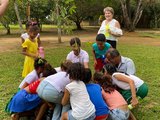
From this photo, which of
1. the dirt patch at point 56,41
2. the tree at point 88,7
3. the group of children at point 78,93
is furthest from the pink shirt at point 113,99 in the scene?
the tree at point 88,7

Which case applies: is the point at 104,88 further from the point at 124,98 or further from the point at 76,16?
the point at 76,16

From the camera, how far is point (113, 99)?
4.04 meters

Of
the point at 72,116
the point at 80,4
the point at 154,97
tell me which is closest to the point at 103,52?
the point at 154,97

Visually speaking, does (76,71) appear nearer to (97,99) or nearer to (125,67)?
(97,99)

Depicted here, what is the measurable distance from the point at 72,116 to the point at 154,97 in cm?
248

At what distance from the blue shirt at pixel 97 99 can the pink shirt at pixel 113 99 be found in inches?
10.3

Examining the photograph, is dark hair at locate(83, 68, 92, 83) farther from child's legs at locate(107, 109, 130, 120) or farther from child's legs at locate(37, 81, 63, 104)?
child's legs at locate(107, 109, 130, 120)

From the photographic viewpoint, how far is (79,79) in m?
3.64

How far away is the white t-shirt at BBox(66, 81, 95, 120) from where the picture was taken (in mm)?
3541

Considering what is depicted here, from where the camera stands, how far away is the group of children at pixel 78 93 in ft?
11.8

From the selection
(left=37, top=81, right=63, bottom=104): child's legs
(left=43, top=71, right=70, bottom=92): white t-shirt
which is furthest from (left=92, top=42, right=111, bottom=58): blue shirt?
(left=37, top=81, right=63, bottom=104): child's legs

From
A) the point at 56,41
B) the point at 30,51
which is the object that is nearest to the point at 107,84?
the point at 30,51

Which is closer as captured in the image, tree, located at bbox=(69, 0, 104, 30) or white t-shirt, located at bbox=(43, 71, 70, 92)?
white t-shirt, located at bbox=(43, 71, 70, 92)

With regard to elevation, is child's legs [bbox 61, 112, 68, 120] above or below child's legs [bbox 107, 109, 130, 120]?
above
